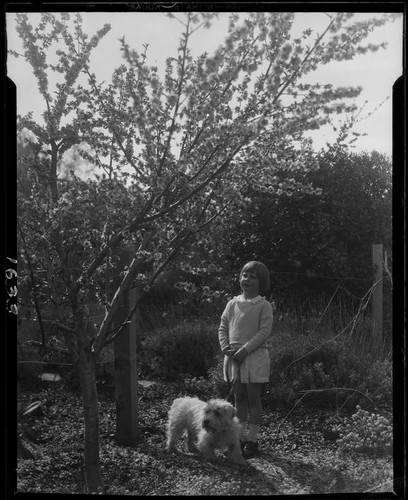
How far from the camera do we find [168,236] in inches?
121

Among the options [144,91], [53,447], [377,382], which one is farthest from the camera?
[377,382]

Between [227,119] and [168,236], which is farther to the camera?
[168,236]

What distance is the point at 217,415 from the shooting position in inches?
141

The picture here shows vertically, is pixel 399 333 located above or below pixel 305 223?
below

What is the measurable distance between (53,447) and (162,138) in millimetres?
1833

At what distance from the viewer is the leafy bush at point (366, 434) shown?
3.41 metres

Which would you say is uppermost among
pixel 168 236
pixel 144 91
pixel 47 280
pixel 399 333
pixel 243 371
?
pixel 144 91

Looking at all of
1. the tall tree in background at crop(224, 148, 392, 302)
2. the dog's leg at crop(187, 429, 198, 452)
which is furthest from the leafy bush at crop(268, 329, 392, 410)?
the dog's leg at crop(187, 429, 198, 452)

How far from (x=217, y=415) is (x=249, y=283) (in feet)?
2.46

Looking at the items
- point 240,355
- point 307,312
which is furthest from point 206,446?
point 307,312

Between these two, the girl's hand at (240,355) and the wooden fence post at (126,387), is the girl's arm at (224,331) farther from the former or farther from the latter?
the wooden fence post at (126,387)

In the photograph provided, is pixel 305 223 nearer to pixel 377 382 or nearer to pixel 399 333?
pixel 377 382

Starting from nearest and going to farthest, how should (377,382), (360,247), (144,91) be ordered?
(144,91)
(377,382)
(360,247)

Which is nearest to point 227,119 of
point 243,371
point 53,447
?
point 243,371
